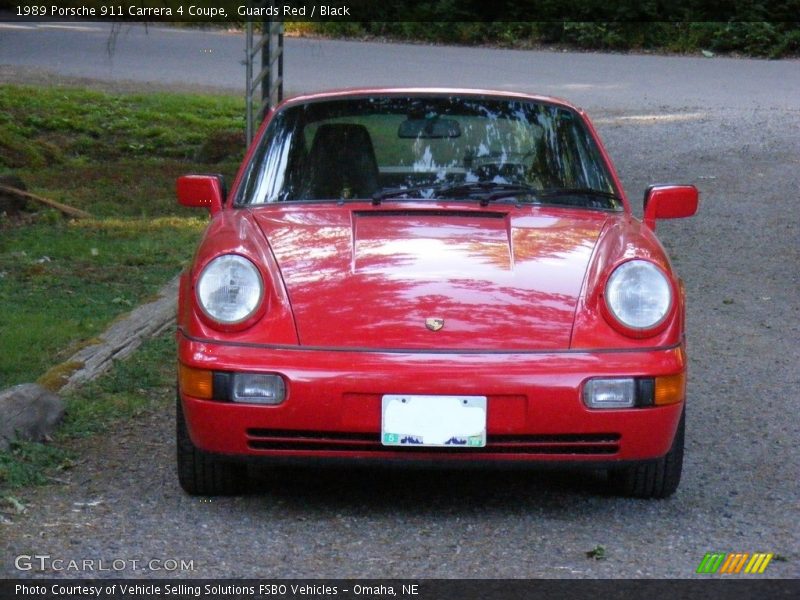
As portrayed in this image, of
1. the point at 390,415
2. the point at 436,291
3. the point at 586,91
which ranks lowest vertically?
the point at 586,91

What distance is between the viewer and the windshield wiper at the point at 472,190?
4938 mm

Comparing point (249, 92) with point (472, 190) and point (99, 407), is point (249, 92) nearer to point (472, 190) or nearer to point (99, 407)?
point (99, 407)

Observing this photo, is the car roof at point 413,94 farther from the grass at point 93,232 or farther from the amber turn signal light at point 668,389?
the amber turn signal light at point 668,389

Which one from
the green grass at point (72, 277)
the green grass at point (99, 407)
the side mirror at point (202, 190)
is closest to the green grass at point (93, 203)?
the green grass at point (72, 277)

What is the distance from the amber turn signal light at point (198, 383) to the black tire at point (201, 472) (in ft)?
0.59

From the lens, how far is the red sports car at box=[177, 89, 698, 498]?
3.92 meters

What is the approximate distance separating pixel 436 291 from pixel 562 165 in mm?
1203

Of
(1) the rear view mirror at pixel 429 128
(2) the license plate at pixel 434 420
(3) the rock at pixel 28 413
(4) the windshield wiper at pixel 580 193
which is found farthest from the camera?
(1) the rear view mirror at pixel 429 128

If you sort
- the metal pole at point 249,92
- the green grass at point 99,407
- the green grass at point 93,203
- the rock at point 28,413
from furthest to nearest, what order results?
the metal pole at point 249,92 < the green grass at point 93,203 < the rock at point 28,413 < the green grass at point 99,407

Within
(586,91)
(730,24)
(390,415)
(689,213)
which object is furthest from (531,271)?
(730,24)

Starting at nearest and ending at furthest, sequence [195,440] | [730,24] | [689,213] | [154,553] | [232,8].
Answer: [154,553] → [195,440] → [689,213] → [232,8] → [730,24]

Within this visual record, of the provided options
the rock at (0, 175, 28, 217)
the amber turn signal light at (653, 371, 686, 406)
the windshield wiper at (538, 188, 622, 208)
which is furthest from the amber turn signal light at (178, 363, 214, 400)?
the rock at (0, 175, 28, 217)

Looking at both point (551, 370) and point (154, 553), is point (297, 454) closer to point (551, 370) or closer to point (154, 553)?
point (154, 553)

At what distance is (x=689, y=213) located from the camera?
16.8 feet
